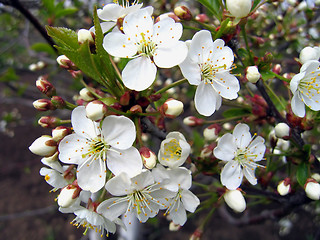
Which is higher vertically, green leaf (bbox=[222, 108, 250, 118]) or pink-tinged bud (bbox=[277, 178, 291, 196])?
green leaf (bbox=[222, 108, 250, 118])

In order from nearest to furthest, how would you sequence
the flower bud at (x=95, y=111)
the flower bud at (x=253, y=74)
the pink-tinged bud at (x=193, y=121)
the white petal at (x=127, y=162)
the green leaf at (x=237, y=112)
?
the flower bud at (x=95, y=111)
the white petal at (x=127, y=162)
the flower bud at (x=253, y=74)
the green leaf at (x=237, y=112)
the pink-tinged bud at (x=193, y=121)

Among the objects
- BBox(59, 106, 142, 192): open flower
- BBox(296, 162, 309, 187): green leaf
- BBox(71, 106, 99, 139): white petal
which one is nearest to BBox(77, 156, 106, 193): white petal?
BBox(59, 106, 142, 192): open flower

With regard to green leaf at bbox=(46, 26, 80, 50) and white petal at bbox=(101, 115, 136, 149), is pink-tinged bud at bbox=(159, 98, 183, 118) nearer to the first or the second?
white petal at bbox=(101, 115, 136, 149)

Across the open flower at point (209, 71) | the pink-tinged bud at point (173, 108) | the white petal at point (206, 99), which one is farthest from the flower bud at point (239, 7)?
the pink-tinged bud at point (173, 108)

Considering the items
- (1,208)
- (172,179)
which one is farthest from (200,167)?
(1,208)

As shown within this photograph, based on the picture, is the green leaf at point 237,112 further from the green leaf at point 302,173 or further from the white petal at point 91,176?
the white petal at point 91,176

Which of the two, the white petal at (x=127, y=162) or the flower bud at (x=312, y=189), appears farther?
the flower bud at (x=312, y=189)

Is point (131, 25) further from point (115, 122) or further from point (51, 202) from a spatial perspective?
point (51, 202)
